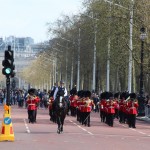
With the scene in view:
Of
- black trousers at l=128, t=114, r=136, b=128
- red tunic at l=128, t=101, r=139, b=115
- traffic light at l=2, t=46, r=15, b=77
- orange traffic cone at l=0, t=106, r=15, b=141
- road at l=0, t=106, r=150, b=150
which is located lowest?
road at l=0, t=106, r=150, b=150

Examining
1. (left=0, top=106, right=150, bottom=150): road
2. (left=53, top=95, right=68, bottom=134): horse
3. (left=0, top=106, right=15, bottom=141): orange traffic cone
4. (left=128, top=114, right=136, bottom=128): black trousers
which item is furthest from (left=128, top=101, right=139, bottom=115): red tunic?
(left=0, top=106, right=15, bottom=141): orange traffic cone

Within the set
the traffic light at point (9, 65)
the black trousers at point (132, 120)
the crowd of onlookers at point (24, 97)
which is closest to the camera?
the traffic light at point (9, 65)

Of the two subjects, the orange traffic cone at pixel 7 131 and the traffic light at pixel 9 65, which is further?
the traffic light at pixel 9 65

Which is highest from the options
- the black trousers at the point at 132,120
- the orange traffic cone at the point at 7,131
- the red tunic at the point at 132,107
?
the red tunic at the point at 132,107

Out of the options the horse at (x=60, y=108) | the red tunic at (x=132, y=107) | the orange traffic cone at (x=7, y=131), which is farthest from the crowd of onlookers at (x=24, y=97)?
the orange traffic cone at (x=7, y=131)

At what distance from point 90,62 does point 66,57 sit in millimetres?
14805

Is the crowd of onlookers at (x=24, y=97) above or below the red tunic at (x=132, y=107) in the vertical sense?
above

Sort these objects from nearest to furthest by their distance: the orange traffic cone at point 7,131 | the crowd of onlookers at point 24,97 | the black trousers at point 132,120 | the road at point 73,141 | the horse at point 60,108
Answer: the road at point 73,141
the orange traffic cone at point 7,131
the horse at point 60,108
the black trousers at point 132,120
the crowd of onlookers at point 24,97

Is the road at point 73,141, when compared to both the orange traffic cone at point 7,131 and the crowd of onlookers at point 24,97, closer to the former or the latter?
the orange traffic cone at point 7,131

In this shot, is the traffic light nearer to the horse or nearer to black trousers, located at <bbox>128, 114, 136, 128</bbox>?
the horse

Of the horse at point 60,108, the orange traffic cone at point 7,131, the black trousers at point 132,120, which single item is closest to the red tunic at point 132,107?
the black trousers at point 132,120

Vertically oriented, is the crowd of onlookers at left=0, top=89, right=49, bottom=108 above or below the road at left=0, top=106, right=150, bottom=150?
above

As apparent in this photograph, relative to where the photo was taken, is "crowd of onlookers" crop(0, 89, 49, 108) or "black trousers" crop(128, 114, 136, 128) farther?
"crowd of onlookers" crop(0, 89, 49, 108)

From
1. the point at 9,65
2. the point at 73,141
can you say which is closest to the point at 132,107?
the point at 73,141
